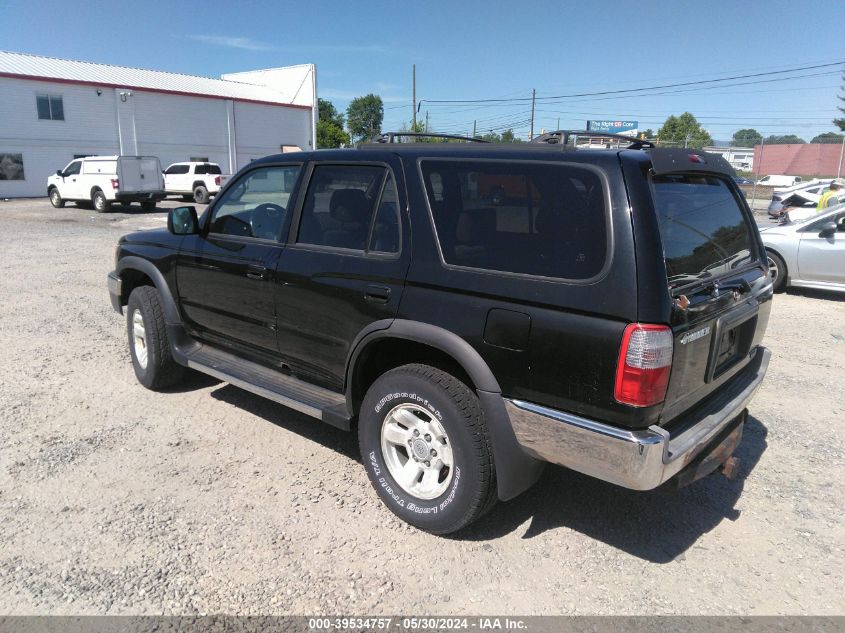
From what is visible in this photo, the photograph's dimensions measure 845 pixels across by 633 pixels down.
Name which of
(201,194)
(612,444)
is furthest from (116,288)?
(201,194)

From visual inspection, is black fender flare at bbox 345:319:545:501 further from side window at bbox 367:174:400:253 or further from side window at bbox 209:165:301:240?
side window at bbox 209:165:301:240

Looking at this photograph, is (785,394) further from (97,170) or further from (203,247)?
(97,170)

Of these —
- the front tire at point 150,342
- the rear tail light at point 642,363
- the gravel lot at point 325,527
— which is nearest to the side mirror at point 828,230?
the gravel lot at point 325,527

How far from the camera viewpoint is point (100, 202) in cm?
2323

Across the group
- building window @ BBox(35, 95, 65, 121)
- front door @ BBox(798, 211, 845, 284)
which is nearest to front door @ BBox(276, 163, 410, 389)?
front door @ BBox(798, 211, 845, 284)

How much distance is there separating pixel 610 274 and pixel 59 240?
613 inches

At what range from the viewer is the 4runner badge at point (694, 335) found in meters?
2.56

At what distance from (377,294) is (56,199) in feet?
87.7

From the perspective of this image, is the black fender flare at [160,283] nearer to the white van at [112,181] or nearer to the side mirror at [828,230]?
the side mirror at [828,230]

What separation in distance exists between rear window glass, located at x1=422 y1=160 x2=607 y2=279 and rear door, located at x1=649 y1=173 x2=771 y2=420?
29cm

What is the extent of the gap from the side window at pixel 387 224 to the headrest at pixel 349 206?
11cm

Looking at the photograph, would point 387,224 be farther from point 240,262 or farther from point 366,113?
point 366,113

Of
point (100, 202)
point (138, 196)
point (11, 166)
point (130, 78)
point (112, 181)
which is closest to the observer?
point (112, 181)

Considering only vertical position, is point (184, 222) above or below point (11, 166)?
below
